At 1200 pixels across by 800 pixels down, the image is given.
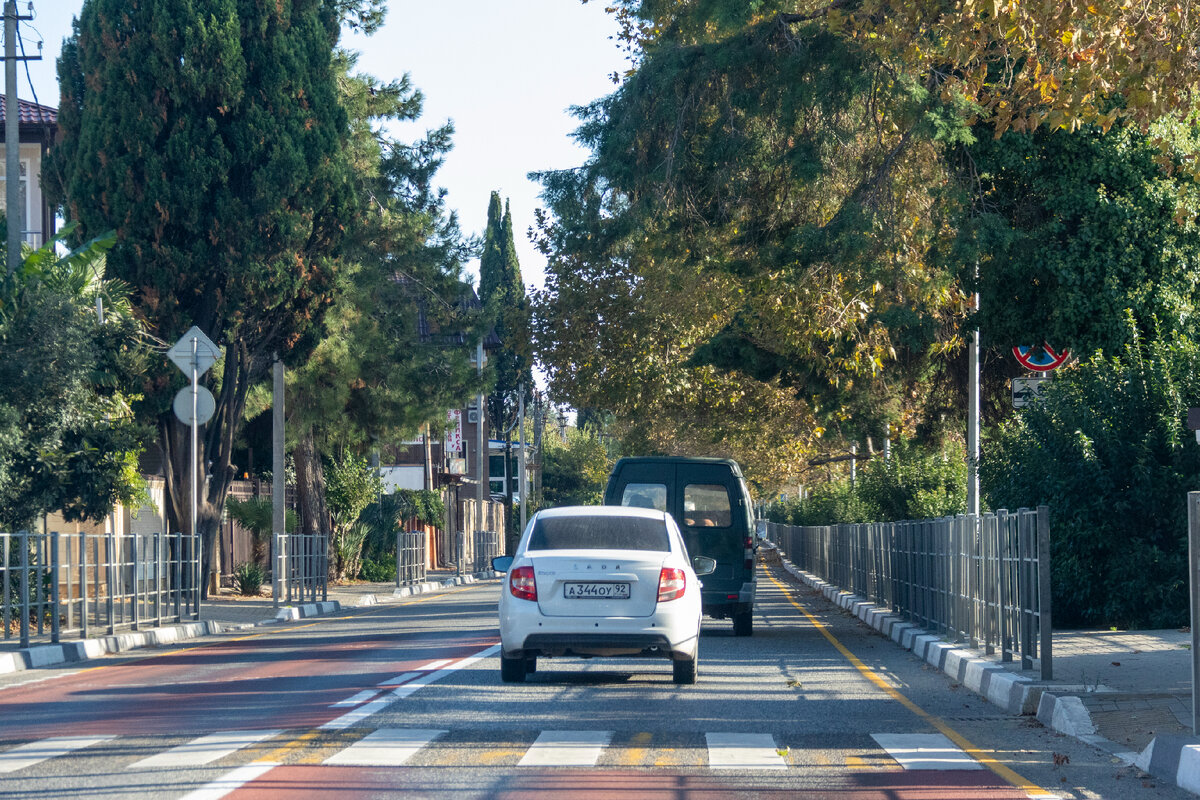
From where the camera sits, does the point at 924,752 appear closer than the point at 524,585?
Yes

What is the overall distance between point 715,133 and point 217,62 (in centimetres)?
1041

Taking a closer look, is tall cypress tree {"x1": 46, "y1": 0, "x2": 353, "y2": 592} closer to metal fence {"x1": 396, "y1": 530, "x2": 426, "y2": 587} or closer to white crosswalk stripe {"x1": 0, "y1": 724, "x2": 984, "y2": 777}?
metal fence {"x1": 396, "y1": 530, "x2": 426, "y2": 587}

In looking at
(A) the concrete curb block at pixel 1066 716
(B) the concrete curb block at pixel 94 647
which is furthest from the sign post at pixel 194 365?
(A) the concrete curb block at pixel 1066 716

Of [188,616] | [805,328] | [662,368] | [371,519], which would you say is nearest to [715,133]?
[805,328]

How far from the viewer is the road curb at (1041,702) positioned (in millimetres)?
7924

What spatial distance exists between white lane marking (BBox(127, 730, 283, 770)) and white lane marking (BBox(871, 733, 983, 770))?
12.9 ft

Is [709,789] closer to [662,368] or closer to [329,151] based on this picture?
[329,151]

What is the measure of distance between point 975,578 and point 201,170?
1566 cm

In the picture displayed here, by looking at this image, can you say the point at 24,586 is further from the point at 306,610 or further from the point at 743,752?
the point at 743,752

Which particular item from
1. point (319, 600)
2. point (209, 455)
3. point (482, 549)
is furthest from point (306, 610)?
point (482, 549)

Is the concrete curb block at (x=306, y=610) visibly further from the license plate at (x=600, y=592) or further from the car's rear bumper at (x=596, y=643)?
the license plate at (x=600, y=592)

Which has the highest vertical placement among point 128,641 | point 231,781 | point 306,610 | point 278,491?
point 278,491

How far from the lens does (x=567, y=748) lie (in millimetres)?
8883

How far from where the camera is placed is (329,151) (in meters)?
26.3
